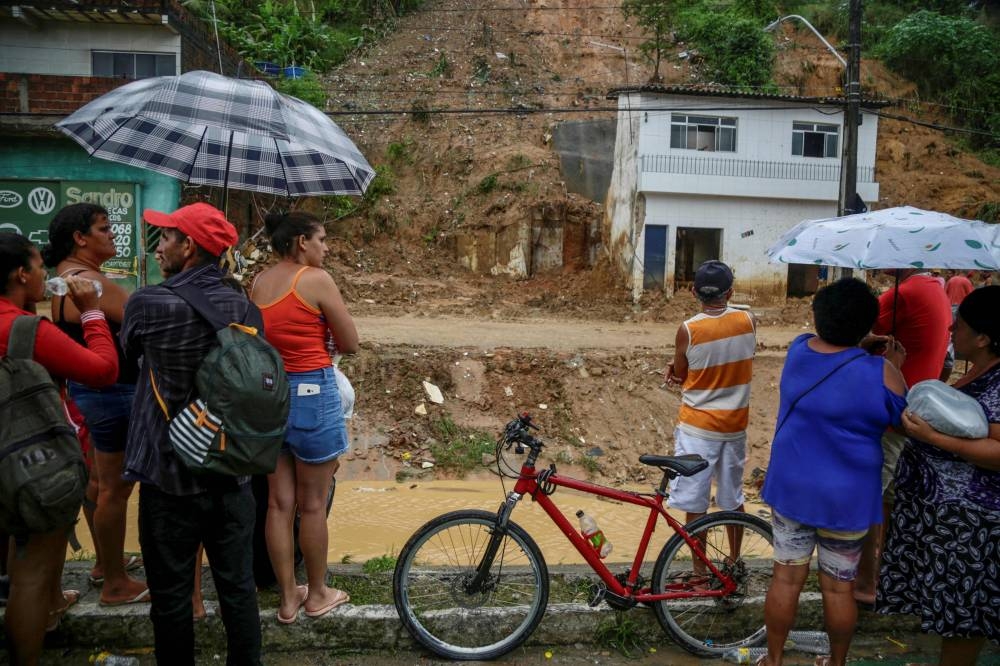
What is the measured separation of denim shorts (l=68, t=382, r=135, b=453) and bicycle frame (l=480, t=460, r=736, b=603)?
182 centimetres

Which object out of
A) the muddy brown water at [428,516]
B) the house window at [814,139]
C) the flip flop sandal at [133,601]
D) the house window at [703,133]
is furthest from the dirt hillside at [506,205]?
the flip flop sandal at [133,601]

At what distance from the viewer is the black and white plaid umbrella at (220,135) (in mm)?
4016

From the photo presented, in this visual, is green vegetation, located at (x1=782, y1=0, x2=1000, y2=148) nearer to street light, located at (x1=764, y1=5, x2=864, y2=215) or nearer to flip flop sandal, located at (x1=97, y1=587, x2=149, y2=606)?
street light, located at (x1=764, y1=5, x2=864, y2=215)

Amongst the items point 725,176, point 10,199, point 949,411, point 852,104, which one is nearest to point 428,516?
point 949,411

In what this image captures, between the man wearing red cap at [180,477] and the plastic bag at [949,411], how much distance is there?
2.66 m

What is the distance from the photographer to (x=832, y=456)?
3127 millimetres

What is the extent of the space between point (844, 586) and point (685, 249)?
65.9ft

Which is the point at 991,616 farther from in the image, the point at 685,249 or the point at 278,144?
the point at 685,249

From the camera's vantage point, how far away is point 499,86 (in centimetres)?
2997

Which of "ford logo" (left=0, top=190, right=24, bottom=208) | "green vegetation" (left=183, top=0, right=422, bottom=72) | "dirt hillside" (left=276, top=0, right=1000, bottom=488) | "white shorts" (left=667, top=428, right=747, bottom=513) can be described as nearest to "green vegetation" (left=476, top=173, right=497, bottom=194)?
"dirt hillside" (left=276, top=0, right=1000, bottom=488)

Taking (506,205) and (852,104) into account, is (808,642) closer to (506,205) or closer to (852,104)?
(852,104)

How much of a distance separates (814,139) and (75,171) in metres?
19.0

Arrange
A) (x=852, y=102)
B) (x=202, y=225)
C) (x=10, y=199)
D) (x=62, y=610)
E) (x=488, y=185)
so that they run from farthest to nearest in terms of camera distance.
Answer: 1. (x=488, y=185)
2. (x=10, y=199)
3. (x=852, y=102)
4. (x=62, y=610)
5. (x=202, y=225)

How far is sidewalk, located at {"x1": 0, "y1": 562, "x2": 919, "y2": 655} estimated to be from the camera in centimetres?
352
